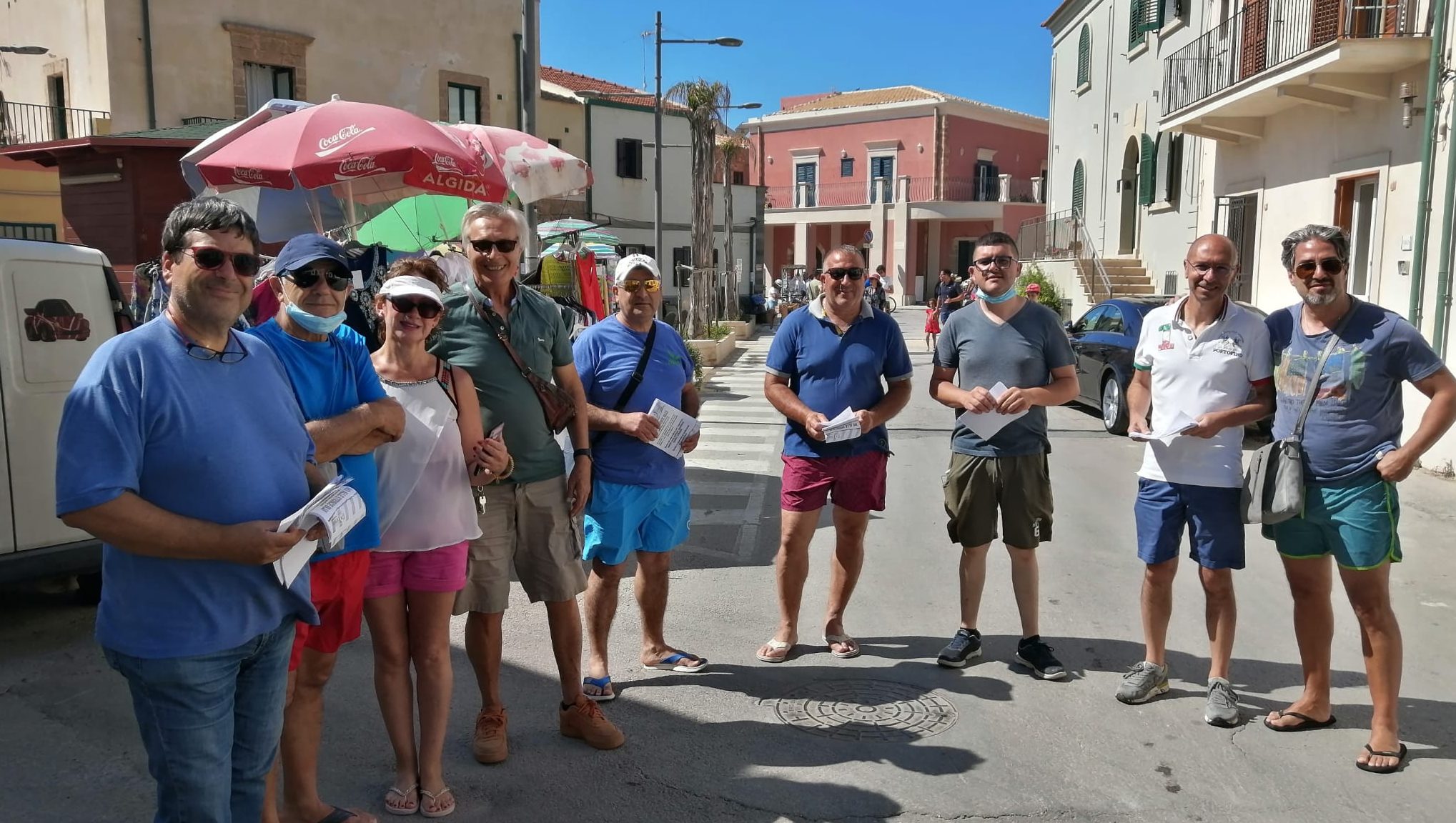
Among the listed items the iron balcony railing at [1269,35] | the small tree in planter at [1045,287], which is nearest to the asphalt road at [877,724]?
the iron balcony railing at [1269,35]

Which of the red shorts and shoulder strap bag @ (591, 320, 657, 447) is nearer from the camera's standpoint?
the red shorts

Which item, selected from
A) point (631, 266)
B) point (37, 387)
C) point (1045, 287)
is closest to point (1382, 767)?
point (631, 266)

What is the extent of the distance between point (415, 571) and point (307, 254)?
1087 mm

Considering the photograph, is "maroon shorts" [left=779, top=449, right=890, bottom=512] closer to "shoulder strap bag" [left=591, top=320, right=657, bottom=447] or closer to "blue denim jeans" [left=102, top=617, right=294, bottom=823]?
"shoulder strap bag" [left=591, top=320, right=657, bottom=447]

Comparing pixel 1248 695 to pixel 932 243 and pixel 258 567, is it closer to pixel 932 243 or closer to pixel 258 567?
pixel 258 567

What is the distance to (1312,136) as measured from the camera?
14.0 m

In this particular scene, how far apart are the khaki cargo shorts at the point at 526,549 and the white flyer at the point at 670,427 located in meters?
0.55

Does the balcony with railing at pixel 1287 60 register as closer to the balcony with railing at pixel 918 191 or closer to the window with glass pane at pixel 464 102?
the window with glass pane at pixel 464 102

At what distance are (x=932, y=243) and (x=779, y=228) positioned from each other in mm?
7913

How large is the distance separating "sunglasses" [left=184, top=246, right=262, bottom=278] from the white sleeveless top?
873 mm

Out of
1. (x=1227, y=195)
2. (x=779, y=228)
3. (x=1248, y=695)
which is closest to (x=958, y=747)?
(x=1248, y=695)

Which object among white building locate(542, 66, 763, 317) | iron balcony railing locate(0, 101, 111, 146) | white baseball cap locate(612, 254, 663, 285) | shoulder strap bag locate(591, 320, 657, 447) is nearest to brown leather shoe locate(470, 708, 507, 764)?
shoulder strap bag locate(591, 320, 657, 447)

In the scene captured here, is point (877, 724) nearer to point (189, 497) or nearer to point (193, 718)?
point (193, 718)

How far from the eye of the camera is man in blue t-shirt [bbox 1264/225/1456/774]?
3832mm
